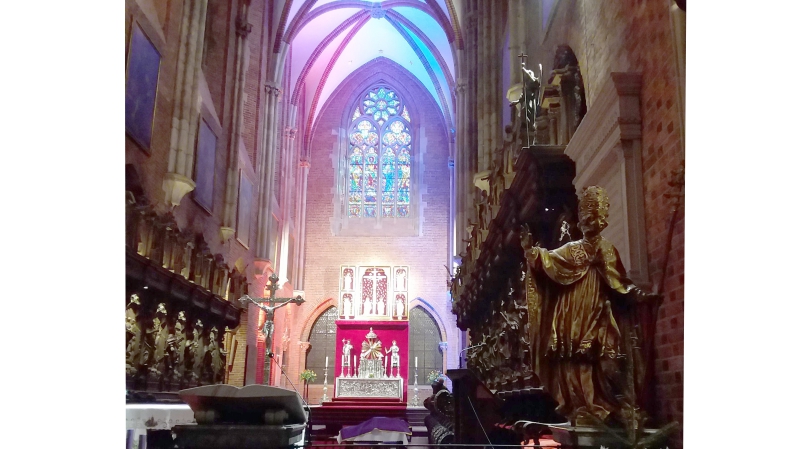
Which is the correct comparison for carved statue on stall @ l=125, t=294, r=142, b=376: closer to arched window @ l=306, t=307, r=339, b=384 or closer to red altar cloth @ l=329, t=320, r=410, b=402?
red altar cloth @ l=329, t=320, r=410, b=402

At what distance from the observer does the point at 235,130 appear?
1188 cm

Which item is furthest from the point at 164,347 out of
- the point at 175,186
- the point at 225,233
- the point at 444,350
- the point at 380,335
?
the point at 444,350

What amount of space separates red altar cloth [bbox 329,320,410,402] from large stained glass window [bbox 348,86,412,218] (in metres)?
3.86

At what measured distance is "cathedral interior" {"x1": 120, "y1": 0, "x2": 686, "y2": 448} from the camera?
3146mm

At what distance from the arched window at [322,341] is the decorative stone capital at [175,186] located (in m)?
10.3

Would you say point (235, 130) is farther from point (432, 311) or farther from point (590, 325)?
point (590, 325)

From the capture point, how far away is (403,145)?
20.1 m

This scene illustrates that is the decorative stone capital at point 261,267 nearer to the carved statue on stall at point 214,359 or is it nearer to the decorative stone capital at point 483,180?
the carved statue on stall at point 214,359

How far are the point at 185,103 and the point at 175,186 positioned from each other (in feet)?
3.61

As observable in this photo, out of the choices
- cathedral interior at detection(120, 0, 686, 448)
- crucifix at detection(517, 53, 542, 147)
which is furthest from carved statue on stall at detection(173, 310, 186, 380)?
crucifix at detection(517, 53, 542, 147)

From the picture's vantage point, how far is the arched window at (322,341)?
59.8 ft
